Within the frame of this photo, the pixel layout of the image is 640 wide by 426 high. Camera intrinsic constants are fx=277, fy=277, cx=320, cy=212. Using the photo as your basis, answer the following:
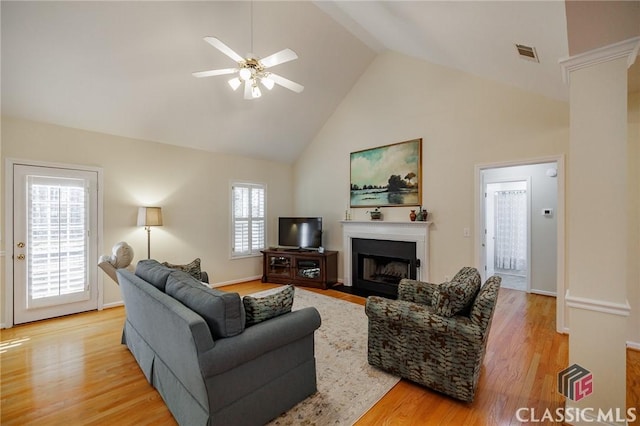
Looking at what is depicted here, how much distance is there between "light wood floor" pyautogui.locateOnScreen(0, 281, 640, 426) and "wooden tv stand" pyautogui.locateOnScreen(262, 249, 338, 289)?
2.83 metres

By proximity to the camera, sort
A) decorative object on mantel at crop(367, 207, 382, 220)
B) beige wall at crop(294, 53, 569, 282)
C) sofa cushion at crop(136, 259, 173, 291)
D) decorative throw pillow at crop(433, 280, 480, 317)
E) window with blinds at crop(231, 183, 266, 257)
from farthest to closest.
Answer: window with blinds at crop(231, 183, 266, 257), decorative object on mantel at crop(367, 207, 382, 220), beige wall at crop(294, 53, 569, 282), sofa cushion at crop(136, 259, 173, 291), decorative throw pillow at crop(433, 280, 480, 317)

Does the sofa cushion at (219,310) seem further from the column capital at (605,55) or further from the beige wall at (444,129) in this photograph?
the beige wall at (444,129)

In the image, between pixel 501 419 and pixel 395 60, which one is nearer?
pixel 501 419

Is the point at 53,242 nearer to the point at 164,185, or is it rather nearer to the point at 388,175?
the point at 164,185

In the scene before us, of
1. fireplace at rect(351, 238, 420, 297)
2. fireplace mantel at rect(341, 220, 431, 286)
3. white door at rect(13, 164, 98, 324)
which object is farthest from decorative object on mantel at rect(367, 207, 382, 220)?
white door at rect(13, 164, 98, 324)

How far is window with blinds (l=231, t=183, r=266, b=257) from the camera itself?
231 inches

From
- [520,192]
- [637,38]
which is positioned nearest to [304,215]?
[520,192]

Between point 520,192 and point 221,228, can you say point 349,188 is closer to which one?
point 221,228

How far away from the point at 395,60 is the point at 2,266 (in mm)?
6464

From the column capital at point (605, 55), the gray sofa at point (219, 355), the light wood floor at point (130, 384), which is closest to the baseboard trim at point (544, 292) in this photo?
the light wood floor at point (130, 384)

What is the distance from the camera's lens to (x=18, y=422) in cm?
196

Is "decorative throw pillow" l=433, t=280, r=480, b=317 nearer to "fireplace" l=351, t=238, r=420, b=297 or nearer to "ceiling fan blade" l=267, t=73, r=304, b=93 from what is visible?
"fireplace" l=351, t=238, r=420, b=297

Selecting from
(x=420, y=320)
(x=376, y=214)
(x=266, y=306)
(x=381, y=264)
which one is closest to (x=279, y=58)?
(x=266, y=306)

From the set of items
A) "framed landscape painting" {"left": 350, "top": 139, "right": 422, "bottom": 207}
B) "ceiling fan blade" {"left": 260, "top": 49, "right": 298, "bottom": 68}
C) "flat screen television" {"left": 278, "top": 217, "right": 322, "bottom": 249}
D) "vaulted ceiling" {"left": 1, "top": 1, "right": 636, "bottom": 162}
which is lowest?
"flat screen television" {"left": 278, "top": 217, "right": 322, "bottom": 249}
